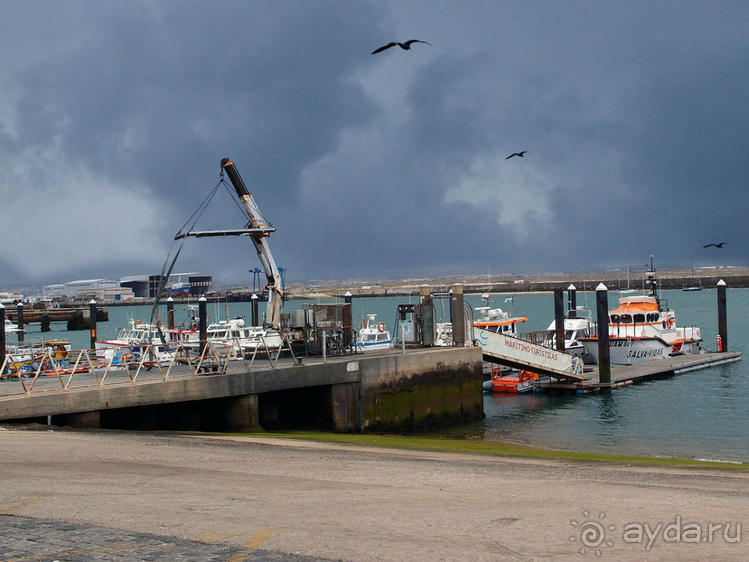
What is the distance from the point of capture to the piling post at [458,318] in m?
32.3

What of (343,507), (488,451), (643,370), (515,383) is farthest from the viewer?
(643,370)

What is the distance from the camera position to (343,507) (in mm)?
11523

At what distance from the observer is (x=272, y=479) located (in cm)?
1409

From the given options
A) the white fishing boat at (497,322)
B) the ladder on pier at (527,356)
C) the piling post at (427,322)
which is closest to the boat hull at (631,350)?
the white fishing boat at (497,322)

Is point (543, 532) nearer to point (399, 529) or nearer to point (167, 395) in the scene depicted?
point (399, 529)

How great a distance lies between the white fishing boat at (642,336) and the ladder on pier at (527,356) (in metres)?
12.2

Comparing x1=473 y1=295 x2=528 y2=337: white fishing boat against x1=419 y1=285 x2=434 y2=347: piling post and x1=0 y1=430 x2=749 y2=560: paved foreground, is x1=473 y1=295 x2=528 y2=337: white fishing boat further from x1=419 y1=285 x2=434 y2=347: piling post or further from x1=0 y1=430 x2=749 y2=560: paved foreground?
x1=0 y1=430 x2=749 y2=560: paved foreground

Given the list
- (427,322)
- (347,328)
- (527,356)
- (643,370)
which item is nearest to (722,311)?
(643,370)

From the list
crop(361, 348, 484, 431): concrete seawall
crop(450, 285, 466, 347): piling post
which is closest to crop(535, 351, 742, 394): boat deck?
crop(361, 348, 484, 431): concrete seawall

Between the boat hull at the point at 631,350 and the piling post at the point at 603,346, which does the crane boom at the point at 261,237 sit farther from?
the boat hull at the point at 631,350

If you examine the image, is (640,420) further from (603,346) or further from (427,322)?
(603,346)

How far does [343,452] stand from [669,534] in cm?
920

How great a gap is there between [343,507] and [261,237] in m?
26.9

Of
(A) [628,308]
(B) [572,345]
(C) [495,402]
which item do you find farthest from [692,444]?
(A) [628,308]
